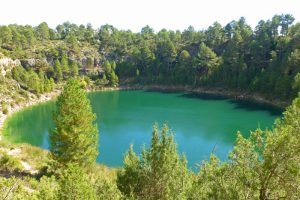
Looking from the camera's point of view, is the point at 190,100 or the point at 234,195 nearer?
the point at 234,195

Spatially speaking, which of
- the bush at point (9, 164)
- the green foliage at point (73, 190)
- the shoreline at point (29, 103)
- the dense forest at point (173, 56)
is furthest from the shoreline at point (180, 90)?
the green foliage at point (73, 190)

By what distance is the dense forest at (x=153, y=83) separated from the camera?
35.6 feet

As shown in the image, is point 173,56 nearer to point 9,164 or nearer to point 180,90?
point 180,90

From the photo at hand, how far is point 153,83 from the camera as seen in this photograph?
102750 millimetres

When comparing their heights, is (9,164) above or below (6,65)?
below

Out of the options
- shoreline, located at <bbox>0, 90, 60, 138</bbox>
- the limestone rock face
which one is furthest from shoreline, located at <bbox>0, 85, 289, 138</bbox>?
the limestone rock face

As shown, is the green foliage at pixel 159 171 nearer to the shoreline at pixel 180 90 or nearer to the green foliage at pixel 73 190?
the green foliage at pixel 73 190

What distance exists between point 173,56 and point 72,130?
274 ft

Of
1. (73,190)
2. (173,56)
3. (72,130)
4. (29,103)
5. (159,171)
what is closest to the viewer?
(73,190)

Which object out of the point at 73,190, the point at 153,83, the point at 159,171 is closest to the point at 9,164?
the point at 159,171

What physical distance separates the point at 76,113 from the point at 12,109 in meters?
48.0

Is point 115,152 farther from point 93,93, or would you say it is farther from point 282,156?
point 93,93

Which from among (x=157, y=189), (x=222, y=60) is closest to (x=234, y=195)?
(x=157, y=189)

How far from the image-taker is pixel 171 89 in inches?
3834
